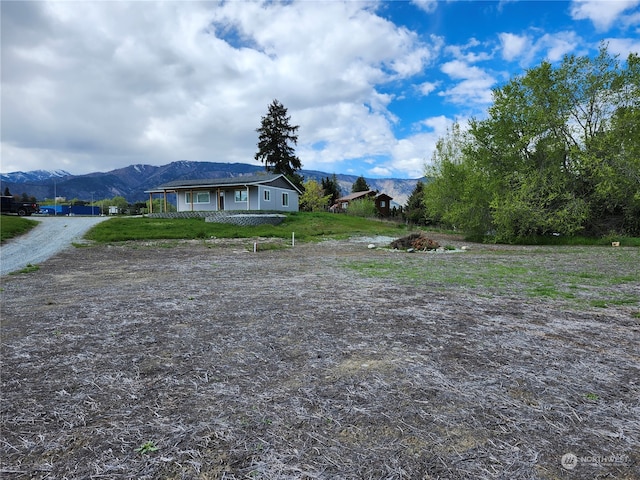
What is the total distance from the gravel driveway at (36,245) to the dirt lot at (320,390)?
7.38 metres

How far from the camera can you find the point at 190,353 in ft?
11.0

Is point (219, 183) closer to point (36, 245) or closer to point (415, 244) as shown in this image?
point (36, 245)

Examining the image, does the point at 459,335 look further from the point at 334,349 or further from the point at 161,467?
the point at 161,467

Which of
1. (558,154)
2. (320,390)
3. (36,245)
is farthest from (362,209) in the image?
(320,390)

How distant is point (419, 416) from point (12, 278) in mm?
10081

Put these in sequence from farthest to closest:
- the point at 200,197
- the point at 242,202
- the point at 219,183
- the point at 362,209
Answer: the point at 362,209
the point at 200,197
the point at 219,183
the point at 242,202

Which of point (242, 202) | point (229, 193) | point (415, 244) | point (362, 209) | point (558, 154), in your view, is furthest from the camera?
point (362, 209)

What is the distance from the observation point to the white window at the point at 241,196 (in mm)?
34312

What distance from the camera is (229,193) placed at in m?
35.2

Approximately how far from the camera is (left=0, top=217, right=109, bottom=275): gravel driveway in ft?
35.6

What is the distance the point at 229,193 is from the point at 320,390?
113 ft

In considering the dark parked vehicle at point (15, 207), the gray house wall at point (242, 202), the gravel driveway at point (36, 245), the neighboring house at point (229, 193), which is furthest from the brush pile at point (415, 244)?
the dark parked vehicle at point (15, 207)

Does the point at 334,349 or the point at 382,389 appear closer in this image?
the point at 382,389

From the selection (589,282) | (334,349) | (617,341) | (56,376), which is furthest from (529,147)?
(56,376)
